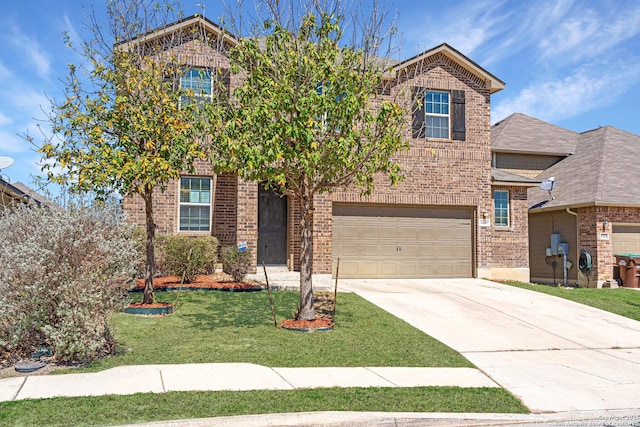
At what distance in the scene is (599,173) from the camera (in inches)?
795

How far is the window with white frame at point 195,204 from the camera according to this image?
1585cm

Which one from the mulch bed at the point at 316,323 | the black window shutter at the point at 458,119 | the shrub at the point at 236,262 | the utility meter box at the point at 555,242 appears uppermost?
the black window shutter at the point at 458,119

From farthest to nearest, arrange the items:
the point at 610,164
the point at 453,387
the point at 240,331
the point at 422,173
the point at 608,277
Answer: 1. the point at 610,164
2. the point at 608,277
3. the point at 422,173
4. the point at 240,331
5. the point at 453,387

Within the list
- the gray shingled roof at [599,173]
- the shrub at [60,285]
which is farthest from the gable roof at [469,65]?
the shrub at [60,285]

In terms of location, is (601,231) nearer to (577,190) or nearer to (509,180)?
(577,190)

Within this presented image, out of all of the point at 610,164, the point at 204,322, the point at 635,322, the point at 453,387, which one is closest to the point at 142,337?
the point at 204,322

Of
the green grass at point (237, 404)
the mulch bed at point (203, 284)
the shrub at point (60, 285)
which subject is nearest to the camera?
the green grass at point (237, 404)

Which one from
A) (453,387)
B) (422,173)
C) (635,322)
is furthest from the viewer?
(422,173)

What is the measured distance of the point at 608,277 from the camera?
18.7 m

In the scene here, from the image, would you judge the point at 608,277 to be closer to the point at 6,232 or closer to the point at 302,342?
the point at 302,342

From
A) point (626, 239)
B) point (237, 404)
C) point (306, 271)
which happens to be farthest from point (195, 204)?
point (626, 239)

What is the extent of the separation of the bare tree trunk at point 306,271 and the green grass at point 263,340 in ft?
1.91

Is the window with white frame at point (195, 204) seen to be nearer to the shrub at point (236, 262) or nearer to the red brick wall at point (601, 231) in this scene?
the shrub at point (236, 262)

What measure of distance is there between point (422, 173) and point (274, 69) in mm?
8592
